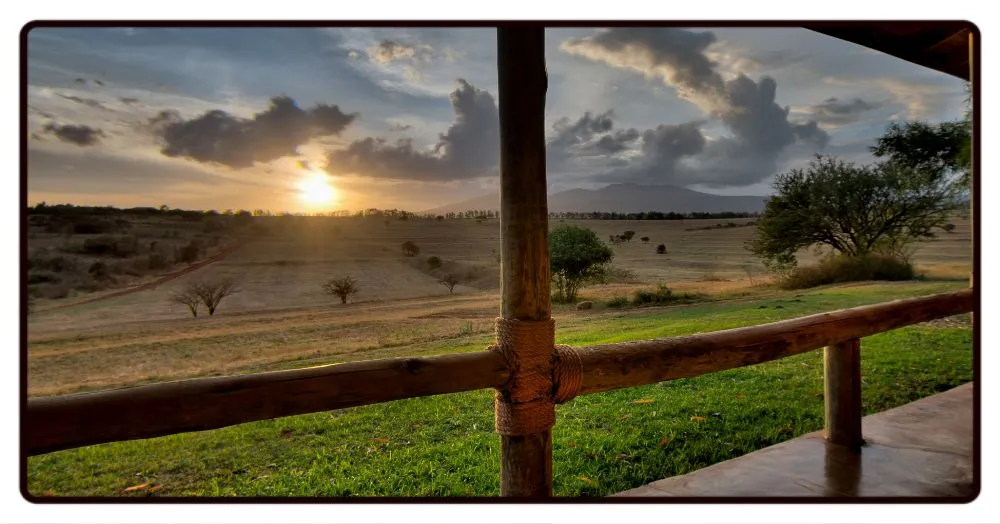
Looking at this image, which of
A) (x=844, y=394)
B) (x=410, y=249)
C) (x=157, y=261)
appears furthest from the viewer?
(x=410, y=249)

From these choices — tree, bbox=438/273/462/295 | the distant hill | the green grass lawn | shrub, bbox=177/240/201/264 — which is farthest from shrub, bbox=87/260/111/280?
tree, bbox=438/273/462/295

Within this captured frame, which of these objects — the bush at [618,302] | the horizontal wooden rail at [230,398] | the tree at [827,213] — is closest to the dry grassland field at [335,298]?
the bush at [618,302]

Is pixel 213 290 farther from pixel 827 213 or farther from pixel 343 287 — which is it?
pixel 827 213

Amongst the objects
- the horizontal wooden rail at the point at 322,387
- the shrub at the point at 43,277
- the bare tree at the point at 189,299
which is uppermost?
the shrub at the point at 43,277

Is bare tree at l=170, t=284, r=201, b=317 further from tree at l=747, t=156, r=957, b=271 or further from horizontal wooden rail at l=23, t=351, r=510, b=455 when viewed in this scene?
tree at l=747, t=156, r=957, b=271

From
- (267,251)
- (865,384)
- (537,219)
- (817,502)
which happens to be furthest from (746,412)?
(267,251)

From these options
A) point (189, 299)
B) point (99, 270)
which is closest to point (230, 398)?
point (99, 270)

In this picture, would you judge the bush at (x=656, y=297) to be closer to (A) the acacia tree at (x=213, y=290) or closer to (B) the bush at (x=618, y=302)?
(B) the bush at (x=618, y=302)

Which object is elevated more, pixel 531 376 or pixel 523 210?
pixel 523 210
